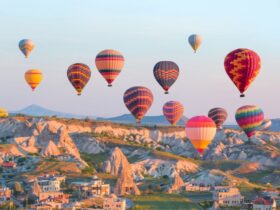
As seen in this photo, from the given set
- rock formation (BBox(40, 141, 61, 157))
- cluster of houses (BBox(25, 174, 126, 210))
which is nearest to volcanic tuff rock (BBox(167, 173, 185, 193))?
cluster of houses (BBox(25, 174, 126, 210))

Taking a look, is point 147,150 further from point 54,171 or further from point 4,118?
point 54,171

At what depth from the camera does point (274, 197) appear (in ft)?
378

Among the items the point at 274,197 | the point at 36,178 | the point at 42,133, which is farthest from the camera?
the point at 42,133

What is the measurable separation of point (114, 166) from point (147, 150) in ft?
133

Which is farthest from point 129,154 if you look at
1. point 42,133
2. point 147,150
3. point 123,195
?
point 123,195

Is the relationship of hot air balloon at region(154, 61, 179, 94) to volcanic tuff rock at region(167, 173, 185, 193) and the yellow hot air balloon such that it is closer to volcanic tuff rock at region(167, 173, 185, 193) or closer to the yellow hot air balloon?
the yellow hot air balloon

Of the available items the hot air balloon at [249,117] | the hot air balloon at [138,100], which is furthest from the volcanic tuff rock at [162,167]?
the hot air balloon at [249,117]

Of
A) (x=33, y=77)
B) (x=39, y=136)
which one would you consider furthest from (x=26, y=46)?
(x=39, y=136)

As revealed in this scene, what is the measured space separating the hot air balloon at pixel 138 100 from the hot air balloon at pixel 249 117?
15.3 meters

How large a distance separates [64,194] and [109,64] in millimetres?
21892

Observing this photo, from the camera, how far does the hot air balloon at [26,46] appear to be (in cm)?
→ 15188

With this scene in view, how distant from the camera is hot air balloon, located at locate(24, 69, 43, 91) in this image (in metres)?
153

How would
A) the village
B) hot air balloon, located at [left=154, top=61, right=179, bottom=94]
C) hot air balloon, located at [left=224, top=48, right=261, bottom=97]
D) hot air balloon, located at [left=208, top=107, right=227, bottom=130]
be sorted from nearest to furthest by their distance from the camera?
hot air balloon, located at [left=224, top=48, right=261, bottom=97] < the village < hot air balloon, located at [left=154, top=61, right=179, bottom=94] < hot air balloon, located at [left=208, top=107, right=227, bottom=130]

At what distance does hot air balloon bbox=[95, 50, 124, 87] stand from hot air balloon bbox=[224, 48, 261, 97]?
25247 millimetres
